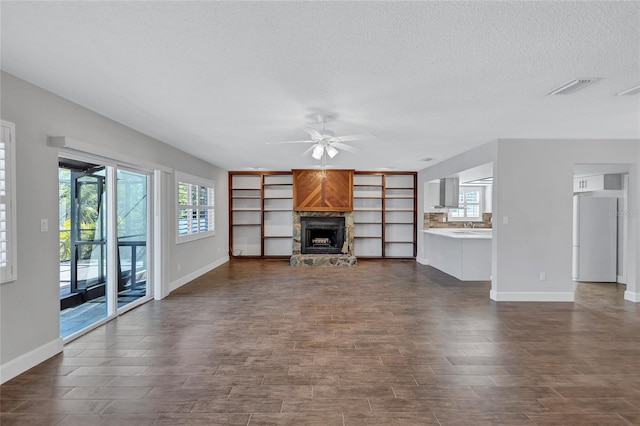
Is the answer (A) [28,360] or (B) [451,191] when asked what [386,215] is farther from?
(A) [28,360]

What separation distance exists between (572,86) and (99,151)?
4812 mm

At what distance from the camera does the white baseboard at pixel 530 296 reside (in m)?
5.12

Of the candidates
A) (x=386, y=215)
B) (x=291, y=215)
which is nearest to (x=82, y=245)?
(x=291, y=215)

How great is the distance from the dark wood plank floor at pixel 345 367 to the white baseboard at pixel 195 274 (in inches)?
35.9

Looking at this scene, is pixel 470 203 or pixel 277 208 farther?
pixel 470 203

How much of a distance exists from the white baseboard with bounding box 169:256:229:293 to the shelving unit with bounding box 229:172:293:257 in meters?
0.80

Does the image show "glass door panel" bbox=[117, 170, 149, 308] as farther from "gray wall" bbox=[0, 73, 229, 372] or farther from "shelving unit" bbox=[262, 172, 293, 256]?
"shelving unit" bbox=[262, 172, 293, 256]

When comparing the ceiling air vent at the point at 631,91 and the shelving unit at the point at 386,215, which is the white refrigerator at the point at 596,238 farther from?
the ceiling air vent at the point at 631,91

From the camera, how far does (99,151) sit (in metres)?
3.72

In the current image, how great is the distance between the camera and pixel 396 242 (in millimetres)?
9570

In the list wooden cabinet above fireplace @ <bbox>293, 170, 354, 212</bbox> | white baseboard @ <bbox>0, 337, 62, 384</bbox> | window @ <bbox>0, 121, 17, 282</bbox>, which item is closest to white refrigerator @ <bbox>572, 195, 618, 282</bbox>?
wooden cabinet above fireplace @ <bbox>293, 170, 354, 212</bbox>

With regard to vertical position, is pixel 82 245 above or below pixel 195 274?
above

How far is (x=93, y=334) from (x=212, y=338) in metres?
1.38

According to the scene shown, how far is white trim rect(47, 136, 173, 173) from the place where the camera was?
3141 millimetres
